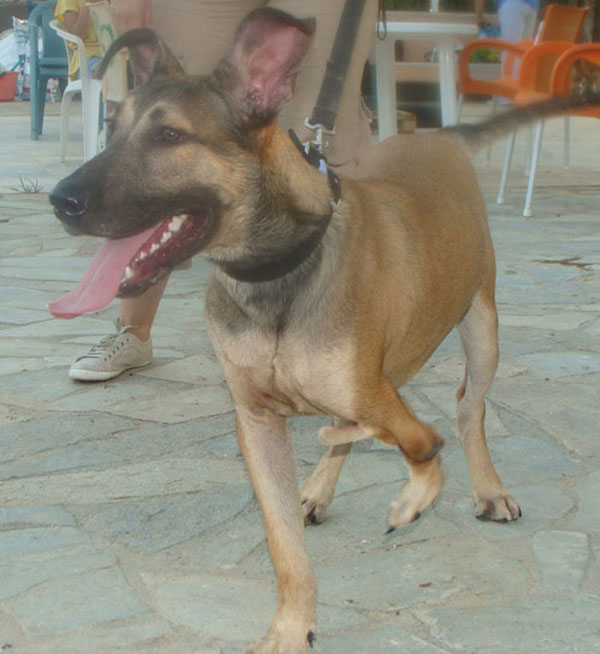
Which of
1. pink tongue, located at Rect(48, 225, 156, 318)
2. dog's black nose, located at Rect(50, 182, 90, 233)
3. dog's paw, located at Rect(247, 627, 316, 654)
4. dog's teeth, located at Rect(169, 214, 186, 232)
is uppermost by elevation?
dog's black nose, located at Rect(50, 182, 90, 233)

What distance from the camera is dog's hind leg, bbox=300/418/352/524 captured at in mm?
3689

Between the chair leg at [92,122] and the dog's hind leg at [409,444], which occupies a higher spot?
the chair leg at [92,122]

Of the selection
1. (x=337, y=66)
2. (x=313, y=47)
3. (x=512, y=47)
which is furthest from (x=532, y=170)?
(x=337, y=66)

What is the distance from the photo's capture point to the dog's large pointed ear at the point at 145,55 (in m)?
3.15

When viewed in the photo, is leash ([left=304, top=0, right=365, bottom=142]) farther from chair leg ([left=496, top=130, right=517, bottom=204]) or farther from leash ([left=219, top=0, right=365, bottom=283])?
chair leg ([left=496, top=130, right=517, bottom=204])

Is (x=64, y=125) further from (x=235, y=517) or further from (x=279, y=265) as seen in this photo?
(x=279, y=265)

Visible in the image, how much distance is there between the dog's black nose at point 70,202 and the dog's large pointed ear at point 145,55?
553 millimetres

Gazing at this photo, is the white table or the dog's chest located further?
the white table

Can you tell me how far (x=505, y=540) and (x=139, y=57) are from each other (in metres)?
1.88

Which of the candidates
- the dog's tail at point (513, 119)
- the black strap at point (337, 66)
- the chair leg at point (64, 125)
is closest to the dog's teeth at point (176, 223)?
the black strap at point (337, 66)

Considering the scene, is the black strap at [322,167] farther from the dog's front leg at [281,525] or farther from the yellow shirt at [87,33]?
the yellow shirt at [87,33]

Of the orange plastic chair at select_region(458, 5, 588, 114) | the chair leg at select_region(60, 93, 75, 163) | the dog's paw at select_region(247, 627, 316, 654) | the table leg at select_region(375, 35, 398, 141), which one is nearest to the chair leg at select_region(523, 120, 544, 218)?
the orange plastic chair at select_region(458, 5, 588, 114)

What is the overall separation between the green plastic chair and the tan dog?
40.2ft

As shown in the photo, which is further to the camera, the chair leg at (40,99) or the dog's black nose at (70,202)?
the chair leg at (40,99)
